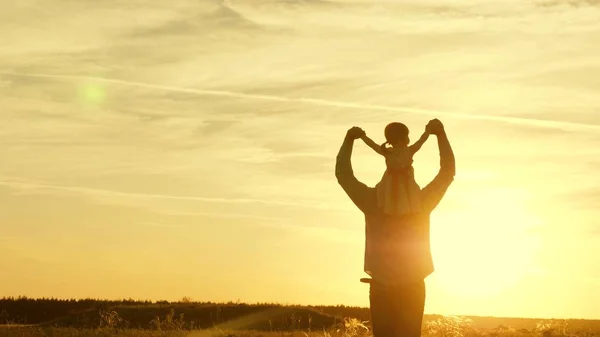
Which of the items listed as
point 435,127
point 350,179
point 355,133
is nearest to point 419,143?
point 435,127

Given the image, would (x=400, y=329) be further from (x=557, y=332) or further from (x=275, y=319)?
(x=275, y=319)

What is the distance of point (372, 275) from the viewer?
34.4 feet

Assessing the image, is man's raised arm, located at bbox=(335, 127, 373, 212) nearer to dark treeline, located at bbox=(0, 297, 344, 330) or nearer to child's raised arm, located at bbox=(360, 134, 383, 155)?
child's raised arm, located at bbox=(360, 134, 383, 155)

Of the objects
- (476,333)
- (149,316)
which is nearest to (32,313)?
(149,316)

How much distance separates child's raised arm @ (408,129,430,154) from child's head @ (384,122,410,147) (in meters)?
0.09

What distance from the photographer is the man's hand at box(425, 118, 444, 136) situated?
10.3 meters

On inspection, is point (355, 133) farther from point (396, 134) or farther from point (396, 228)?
point (396, 228)

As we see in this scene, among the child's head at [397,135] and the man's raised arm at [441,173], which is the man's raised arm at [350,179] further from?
the man's raised arm at [441,173]

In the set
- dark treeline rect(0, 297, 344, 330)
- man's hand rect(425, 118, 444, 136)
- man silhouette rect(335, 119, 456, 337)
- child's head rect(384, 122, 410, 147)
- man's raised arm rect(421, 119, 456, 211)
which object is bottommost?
dark treeline rect(0, 297, 344, 330)

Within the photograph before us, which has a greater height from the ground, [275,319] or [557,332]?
[557,332]

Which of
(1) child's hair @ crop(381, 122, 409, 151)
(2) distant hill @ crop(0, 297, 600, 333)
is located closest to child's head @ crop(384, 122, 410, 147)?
(1) child's hair @ crop(381, 122, 409, 151)

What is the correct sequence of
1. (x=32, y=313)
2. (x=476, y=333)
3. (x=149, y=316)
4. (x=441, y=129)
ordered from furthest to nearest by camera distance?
1. (x=32, y=313)
2. (x=149, y=316)
3. (x=476, y=333)
4. (x=441, y=129)

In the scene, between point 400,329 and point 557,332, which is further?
point 557,332

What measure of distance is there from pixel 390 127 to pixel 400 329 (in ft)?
6.82
